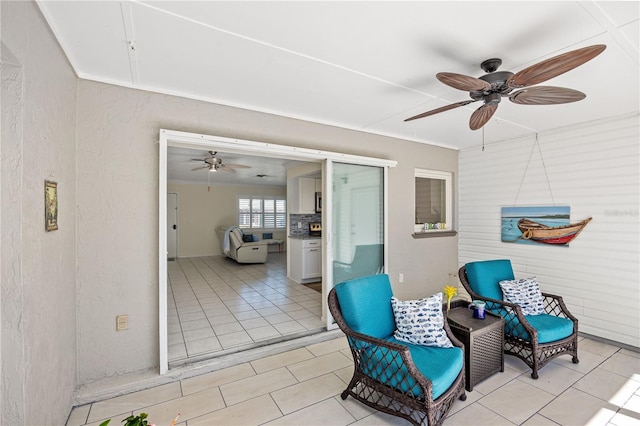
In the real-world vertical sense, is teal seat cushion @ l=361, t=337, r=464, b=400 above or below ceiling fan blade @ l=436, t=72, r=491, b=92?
below

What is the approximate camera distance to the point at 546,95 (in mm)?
1981

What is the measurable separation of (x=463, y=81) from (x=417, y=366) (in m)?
1.82

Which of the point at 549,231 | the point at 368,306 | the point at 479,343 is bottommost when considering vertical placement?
the point at 479,343

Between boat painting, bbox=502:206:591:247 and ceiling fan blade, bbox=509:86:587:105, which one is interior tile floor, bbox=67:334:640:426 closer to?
boat painting, bbox=502:206:591:247

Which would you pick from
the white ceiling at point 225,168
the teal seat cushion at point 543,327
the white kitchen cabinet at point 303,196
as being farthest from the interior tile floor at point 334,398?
the white kitchen cabinet at point 303,196

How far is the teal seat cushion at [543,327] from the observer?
8.62 feet

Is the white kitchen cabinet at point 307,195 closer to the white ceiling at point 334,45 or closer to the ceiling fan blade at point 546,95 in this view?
the white ceiling at point 334,45

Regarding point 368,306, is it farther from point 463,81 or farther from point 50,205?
point 50,205

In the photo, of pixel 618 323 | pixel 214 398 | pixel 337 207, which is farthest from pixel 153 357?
pixel 618 323

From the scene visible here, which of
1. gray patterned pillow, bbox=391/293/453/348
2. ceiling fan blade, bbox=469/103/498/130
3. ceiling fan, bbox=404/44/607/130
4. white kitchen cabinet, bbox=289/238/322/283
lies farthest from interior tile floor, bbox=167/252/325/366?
ceiling fan, bbox=404/44/607/130

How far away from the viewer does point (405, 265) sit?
14.0 feet

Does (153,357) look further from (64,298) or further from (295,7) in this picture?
(295,7)

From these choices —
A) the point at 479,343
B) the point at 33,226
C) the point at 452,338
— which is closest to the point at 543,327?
the point at 479,343

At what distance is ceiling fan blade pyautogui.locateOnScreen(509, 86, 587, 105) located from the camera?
189 centimetres
